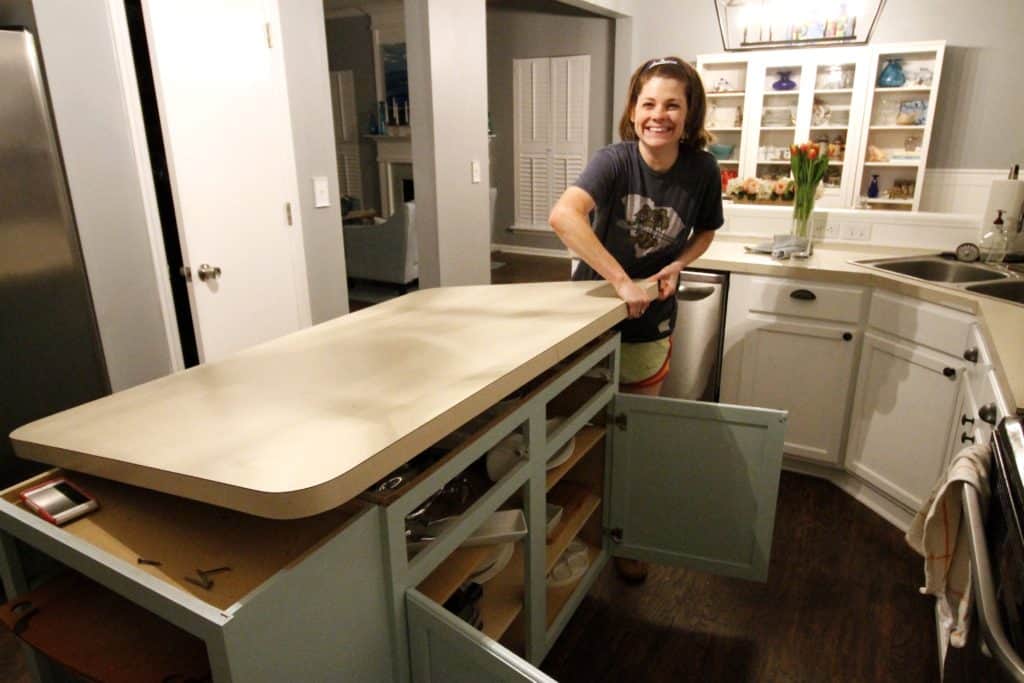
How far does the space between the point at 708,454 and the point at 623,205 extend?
0.72 meters

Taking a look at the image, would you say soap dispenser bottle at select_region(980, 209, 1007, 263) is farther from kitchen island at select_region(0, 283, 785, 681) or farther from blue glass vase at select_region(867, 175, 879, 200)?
blue glass vase at select_region(867, 175, 879, 200)

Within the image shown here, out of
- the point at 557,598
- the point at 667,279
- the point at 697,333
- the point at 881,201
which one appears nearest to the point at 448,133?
the point at 697,333

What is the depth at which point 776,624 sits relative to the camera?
1919 millimetres

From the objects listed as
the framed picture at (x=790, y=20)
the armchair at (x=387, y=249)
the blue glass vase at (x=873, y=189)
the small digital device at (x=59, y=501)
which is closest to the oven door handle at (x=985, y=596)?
the small digital device at (x=59, y=501)

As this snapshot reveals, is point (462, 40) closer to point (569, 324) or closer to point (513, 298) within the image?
point (513, 298)

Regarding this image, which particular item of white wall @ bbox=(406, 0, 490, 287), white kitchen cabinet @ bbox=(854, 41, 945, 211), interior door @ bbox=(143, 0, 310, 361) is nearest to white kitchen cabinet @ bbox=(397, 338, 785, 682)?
interior door @ bbox=(143, 0, 310, 361)

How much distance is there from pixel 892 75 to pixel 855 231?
3405 mm

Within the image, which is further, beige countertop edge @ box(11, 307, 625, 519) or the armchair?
the armchair

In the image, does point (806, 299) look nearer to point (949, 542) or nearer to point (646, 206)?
point (646, 206)

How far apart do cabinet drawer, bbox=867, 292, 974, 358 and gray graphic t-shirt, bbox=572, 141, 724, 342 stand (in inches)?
34.3

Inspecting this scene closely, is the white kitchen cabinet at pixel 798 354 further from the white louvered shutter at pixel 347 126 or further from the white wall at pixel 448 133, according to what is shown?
the white louvered shutter at pixel 347 126

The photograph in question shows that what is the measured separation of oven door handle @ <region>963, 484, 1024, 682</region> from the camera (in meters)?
0.82

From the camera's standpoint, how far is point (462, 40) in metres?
3.24

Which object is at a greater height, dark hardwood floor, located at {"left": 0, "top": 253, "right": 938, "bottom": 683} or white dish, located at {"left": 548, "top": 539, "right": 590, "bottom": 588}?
white dish, located at {"left": 548, "top": 539, "right": 590, "bottom": 588}
